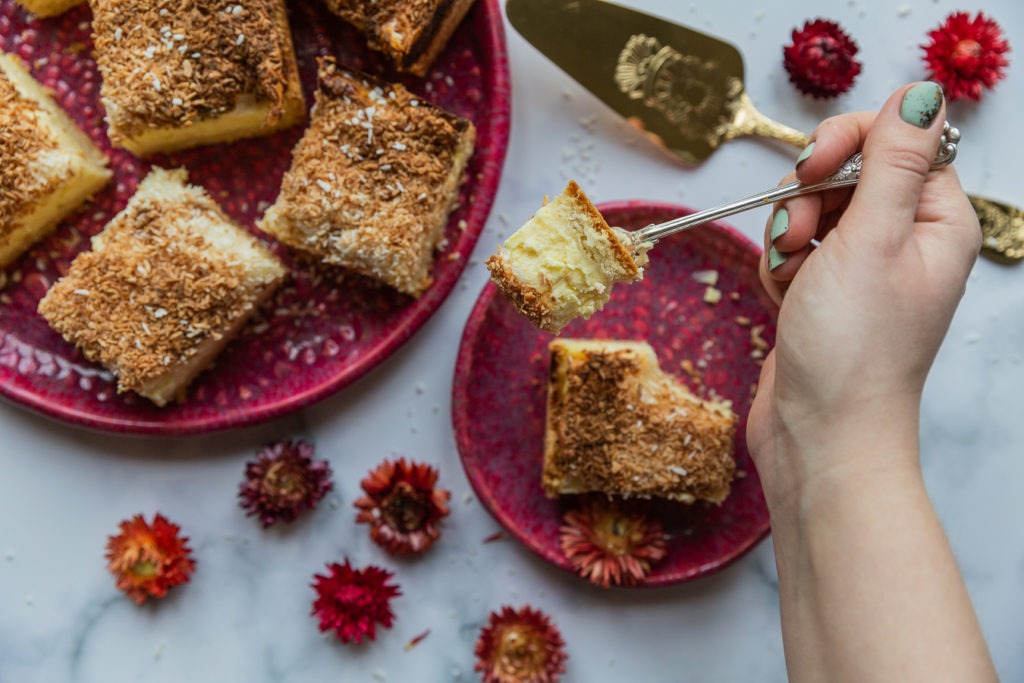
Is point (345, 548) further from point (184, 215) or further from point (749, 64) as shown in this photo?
point (749, 64)

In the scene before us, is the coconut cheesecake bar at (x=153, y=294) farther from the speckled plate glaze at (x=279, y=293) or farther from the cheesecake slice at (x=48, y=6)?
the cheesecake slice at (x=48, y=6)

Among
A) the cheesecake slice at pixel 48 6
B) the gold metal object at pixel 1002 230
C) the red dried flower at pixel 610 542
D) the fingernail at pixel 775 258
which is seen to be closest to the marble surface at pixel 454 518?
the gold metal object at pixel 1002 230

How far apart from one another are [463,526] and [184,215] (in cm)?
113

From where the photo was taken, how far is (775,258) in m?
2.00

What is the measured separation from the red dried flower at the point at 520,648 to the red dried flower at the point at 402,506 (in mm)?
308

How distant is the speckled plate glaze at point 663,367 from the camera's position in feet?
7.63

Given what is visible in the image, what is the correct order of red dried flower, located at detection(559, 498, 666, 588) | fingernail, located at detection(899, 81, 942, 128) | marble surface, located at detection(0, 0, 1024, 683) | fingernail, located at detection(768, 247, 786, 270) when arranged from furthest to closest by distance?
marble surface, located at detection(0, 0, 1024, 683) → red dried flower, located at detection(559, 498, 666, 588) → fingernail, located at detection(768, 247, 786, 270) → fingernail, located at detection(899, 81, 942, 128)

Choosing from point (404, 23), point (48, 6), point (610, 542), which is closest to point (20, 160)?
point (48, 6)

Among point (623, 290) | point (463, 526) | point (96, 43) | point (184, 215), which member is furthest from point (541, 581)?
point (96, 43)

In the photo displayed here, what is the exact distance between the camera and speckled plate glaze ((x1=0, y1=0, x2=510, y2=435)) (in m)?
2.27

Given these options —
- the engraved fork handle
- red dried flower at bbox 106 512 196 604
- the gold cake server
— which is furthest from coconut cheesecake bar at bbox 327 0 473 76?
red dried flower at bbox 106 512 196 604

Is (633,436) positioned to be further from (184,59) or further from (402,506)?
(184,59)

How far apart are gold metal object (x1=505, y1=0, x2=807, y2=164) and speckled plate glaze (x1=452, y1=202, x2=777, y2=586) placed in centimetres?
28

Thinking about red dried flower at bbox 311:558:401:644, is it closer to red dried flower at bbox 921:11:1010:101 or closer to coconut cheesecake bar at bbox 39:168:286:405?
coconut cheesecake bar at bbox 39:168:286:405
